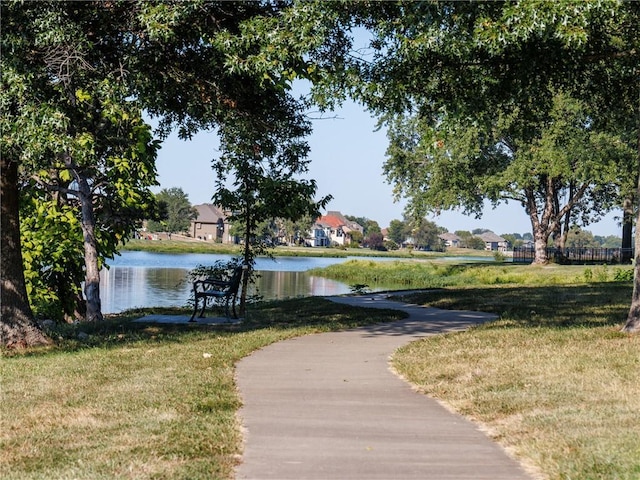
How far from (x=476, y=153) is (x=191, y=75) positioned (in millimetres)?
32382

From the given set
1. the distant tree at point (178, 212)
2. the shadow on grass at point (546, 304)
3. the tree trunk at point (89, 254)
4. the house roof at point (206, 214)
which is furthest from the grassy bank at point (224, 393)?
the house roof at point (206, 214)

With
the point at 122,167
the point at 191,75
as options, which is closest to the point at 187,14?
the point at 191,75

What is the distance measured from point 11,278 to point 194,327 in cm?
374

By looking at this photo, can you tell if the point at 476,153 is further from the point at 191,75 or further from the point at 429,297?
the point at 191,75

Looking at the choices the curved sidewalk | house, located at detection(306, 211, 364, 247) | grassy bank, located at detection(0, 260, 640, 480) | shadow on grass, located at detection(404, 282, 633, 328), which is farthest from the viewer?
house, located at detection(306, 211, 364, 247)

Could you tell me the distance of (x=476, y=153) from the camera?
44594 millimetres

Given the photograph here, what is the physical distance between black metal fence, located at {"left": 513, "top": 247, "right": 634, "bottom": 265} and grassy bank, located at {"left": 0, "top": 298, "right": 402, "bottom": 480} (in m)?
41.6

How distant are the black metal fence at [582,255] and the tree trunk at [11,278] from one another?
42.1 meters

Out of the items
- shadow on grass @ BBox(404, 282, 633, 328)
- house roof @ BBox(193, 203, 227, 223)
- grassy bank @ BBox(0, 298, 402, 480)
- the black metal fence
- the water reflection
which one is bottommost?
the water reflection

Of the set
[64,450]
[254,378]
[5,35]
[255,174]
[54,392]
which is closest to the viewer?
[64,450]

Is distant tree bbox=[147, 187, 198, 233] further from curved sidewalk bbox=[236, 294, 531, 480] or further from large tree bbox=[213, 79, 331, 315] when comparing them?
curved sidewalk bbox=[236, 294, 531, 480]

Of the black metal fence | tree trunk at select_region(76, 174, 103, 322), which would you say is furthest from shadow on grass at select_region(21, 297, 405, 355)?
the black metal fence

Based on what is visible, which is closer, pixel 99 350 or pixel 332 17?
pixel 332 17

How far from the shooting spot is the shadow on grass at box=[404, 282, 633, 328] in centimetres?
1580
